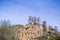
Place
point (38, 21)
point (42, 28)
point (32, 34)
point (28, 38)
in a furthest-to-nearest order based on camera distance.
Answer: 1. point (38, 21)
2. point (42, 28)
3. point (32, 34)
4. point (28, 38)

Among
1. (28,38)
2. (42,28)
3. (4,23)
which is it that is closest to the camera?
(4,23)

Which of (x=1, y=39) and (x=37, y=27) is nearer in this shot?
(x=1, y=39)

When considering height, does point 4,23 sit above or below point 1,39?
above

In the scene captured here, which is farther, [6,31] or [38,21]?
[38,21]

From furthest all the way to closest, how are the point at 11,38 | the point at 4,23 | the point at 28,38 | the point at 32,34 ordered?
the point at 32,34
the point at 28,38
the point at 4,23
the point at 11,38

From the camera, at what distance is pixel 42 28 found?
7425 centimetres

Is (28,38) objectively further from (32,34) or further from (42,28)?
(42,28)

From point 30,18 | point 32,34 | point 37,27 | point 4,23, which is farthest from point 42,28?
point 4,23

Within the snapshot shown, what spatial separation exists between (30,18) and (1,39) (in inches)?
2347

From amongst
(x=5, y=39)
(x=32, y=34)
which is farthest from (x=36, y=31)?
(x=5, y=39)

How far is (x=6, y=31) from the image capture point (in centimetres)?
3212

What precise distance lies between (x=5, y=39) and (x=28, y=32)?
37.3 meters

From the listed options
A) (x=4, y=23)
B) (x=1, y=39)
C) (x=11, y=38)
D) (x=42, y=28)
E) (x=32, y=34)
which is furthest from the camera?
(x=42, y=28)

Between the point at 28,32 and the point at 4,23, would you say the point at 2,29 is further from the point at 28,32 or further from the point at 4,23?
the point at 28,32
